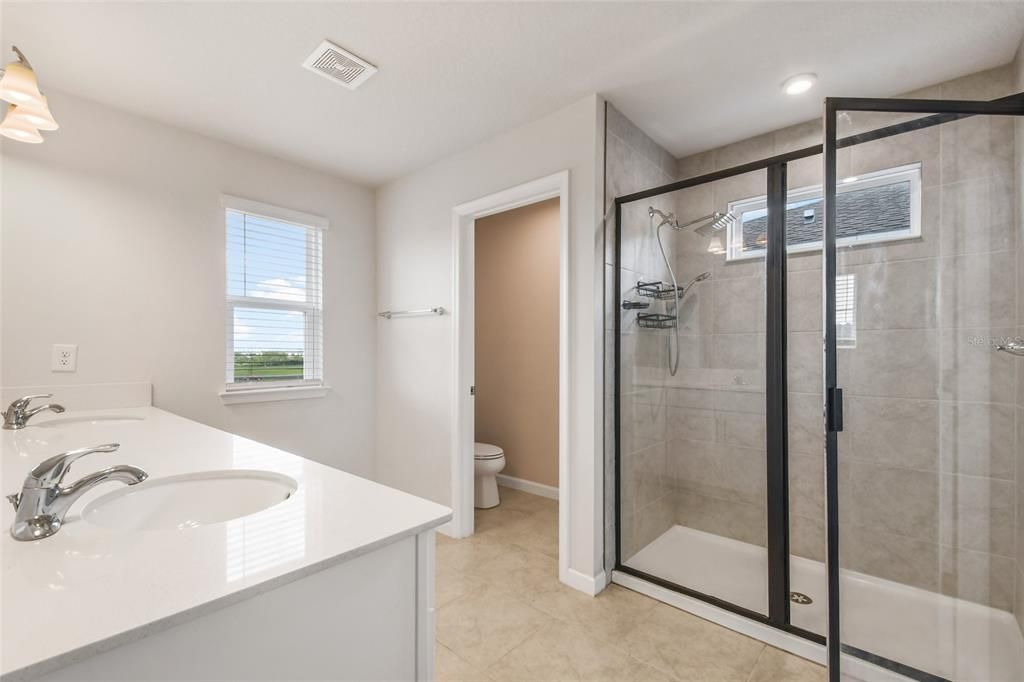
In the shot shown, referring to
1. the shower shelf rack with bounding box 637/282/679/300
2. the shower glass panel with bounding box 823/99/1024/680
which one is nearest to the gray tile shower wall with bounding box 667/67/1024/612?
the shower glass panel with bounding box 823/99/1024/680

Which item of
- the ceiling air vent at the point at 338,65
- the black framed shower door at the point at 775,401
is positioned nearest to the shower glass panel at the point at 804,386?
the black framed shower door at the point at 775,401

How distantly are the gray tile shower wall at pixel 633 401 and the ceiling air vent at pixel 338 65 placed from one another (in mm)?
1170

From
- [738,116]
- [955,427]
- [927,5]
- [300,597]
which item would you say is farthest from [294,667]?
[738,116]

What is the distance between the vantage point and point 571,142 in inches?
91.7

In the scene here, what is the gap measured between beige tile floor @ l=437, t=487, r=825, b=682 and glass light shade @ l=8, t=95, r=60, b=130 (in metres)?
2.31

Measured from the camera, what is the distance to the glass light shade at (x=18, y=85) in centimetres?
138

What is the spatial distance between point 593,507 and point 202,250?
8.42ft

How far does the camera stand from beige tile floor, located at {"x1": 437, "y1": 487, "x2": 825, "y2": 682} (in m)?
1.68

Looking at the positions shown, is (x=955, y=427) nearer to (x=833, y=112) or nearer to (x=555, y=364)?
(x=833, y=112)

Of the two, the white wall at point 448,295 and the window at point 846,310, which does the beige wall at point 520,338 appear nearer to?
the white wall at point 448,295

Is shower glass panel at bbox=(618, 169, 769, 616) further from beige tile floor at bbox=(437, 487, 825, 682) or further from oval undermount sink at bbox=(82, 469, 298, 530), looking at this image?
oval undermount sink at bbox=(82, 469, 298, 530)

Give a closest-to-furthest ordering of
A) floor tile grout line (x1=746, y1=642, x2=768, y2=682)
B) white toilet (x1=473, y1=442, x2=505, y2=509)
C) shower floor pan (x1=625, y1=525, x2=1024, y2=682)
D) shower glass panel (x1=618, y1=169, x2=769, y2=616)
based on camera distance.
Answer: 1. shower floor pan (x1=625, y1=525, x2=1024, y2=682)
2. floor tile grout line (x1=746, y1=642, x2=768, y2=682)
3. shower glass panel (x1=618, y1=169, x2=769, y2=616)
4. white toilet (x1=473, y1=442, x2=505, y2=509)

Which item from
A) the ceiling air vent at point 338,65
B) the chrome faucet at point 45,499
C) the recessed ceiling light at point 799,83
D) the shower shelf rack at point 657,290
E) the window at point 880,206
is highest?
the ceiling air vent at point 338,65

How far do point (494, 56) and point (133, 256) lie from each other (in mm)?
2093
